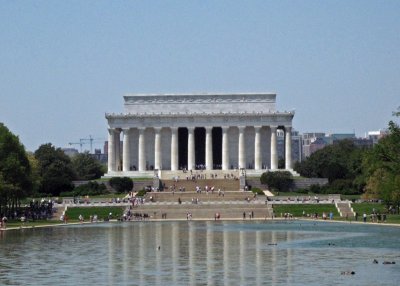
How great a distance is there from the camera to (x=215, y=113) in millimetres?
144875

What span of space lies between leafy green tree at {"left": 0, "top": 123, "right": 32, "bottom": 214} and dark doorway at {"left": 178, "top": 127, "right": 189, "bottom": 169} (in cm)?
4927

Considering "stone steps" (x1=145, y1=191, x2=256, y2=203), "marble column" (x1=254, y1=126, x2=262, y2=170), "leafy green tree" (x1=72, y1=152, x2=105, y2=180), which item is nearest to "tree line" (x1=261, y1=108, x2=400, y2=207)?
"marble column" (x1=254, y1=126, x2=262, y2=170)

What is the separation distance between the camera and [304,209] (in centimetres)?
10450

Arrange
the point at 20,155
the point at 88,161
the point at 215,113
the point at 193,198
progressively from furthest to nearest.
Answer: the point at 88,161 → the point at 215,113 → the point at 193,198 → the point at 20,155

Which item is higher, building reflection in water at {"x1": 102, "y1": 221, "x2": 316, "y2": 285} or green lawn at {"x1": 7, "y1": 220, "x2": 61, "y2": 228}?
green lawn at {"x1": 7, "y1": 220, "x2": 61, "y2": 228}

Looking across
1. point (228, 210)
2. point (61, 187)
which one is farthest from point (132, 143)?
point (228, 210)

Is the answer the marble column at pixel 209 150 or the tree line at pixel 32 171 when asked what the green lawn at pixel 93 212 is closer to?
the tree line at pixel 32 171

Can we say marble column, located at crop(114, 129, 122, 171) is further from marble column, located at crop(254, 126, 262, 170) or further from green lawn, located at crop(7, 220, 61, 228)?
green lawn, located at crop(7, 220, 61, 228)

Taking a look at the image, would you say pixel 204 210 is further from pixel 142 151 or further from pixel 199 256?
pixel 199 256

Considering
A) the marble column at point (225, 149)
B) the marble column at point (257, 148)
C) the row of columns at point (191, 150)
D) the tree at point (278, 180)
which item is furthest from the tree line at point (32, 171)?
the marble column at point (257, 148)

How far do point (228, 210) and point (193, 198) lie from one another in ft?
36.6

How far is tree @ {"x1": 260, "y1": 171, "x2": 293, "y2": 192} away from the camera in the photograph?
418ft

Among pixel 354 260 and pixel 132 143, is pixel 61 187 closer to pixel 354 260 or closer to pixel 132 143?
pixel 132 143

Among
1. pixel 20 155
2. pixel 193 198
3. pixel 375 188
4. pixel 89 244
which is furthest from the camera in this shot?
pixel 193 198
